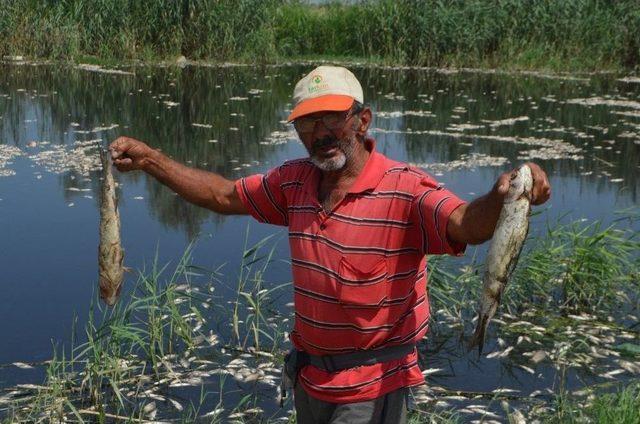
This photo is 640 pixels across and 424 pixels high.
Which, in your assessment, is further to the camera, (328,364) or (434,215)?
(328,364)

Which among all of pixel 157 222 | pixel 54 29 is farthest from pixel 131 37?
pixel 157 222

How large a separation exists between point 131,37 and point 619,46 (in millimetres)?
11699

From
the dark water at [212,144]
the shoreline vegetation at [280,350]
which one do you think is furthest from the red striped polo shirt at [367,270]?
the dark water at [212,144]

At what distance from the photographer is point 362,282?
359cm

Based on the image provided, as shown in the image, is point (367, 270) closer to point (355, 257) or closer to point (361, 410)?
point (355, 257)

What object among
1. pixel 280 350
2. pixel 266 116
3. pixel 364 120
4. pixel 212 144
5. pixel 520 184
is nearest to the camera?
pixel 520 184

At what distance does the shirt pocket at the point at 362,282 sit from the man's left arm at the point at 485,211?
0.30m

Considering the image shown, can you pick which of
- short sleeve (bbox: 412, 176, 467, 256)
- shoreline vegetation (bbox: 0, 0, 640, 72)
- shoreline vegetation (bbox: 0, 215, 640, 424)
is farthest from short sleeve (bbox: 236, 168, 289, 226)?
shoreline vegetation (bbox: 0, 0, 640, 72)

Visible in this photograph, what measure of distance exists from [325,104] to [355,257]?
531 millimetres

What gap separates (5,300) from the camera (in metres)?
8.19

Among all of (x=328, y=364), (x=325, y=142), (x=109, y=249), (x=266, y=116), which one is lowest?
(x=266, y=116)

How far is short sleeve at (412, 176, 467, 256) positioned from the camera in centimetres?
344

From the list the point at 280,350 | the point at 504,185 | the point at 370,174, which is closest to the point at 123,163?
the point at 370,174

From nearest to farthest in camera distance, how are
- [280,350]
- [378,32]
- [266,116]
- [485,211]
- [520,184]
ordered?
[520,184] → [485,211] → [280,350] → [266,116] → [378,32]
